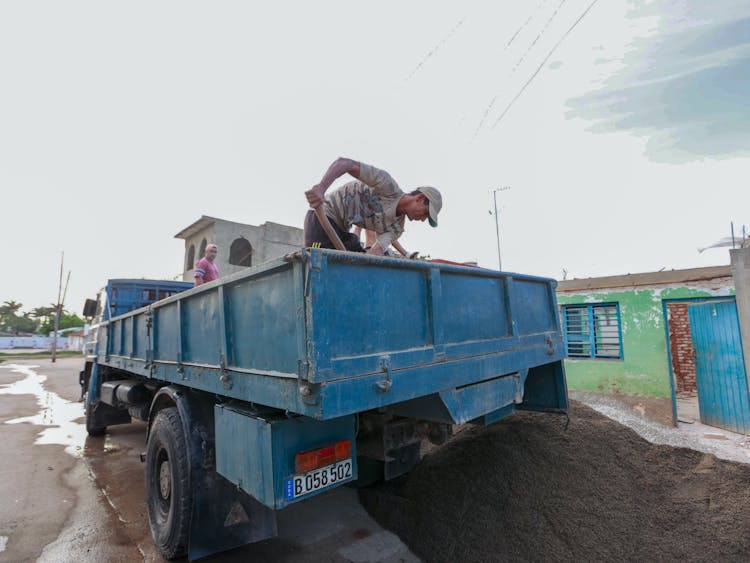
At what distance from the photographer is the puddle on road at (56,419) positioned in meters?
6.34

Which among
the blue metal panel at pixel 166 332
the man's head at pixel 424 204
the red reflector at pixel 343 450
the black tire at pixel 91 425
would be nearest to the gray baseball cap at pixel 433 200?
the man's head at pixel 424 204

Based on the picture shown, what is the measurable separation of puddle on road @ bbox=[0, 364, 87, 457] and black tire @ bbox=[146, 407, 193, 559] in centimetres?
353

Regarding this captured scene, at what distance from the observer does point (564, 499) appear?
10.5 feet

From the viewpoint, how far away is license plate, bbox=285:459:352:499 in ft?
6.12

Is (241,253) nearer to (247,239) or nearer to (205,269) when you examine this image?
(247,239)

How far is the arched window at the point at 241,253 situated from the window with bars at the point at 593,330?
45.1ft

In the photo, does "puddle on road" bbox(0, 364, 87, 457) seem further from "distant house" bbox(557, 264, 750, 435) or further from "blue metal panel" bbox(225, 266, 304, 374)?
"distant house" bbox(557, 264, 750, 435)

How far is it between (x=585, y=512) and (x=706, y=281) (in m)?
4.97

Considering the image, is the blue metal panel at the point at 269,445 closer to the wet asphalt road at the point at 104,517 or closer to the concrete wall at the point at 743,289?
the wet asphalt road at the point at 104,517

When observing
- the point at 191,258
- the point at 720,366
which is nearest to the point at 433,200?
the point at 720,366

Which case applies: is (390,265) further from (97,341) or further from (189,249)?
(189,249)

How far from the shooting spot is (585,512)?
10.0 ft

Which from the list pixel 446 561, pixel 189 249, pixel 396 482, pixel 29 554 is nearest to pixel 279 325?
pixel 446 561

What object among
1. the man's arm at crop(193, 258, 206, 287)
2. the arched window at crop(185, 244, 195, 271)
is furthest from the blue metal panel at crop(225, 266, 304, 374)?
the arched window at crop(185, 244, 195, 271)
